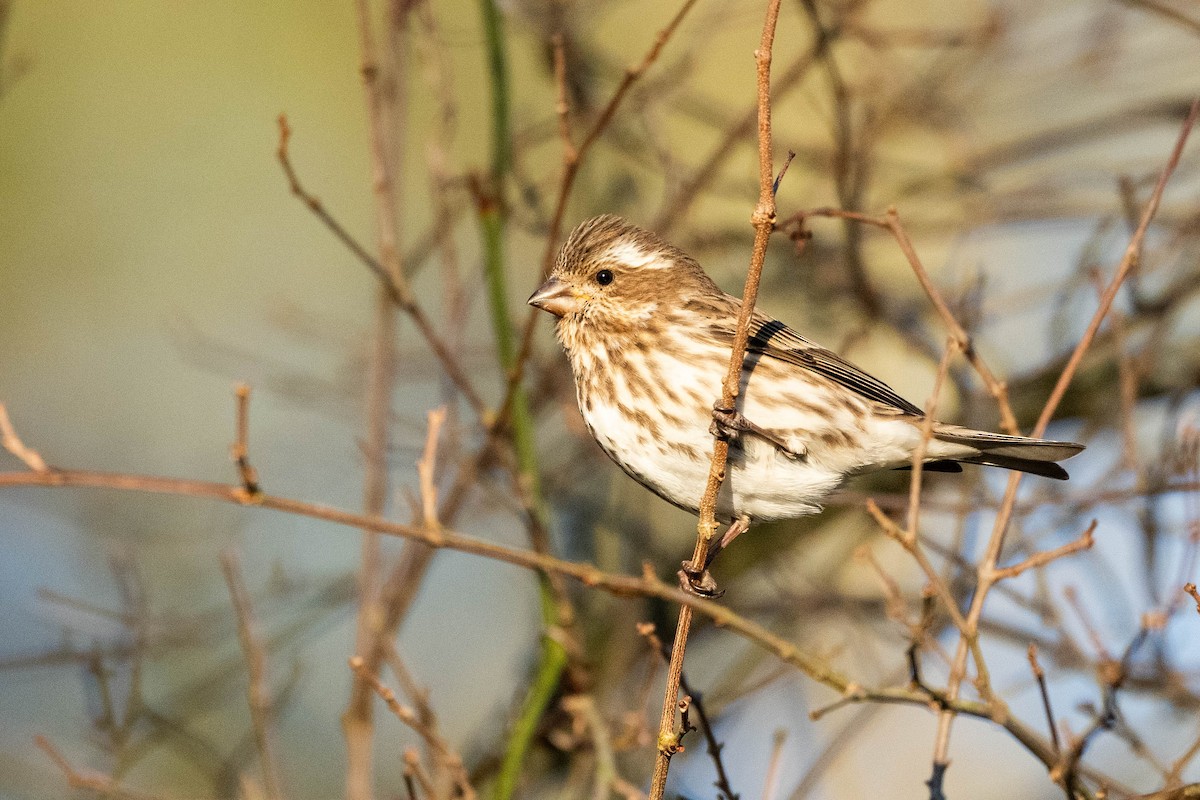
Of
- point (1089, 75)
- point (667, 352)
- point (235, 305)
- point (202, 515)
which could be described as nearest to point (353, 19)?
point (235, 305)

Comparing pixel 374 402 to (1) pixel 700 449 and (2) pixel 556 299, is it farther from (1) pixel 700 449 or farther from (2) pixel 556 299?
(1) pixel 700 449

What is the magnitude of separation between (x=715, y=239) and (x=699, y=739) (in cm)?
279

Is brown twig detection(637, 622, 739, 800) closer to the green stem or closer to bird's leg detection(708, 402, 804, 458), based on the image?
bird's leg detection(708, 402, 804, 458)

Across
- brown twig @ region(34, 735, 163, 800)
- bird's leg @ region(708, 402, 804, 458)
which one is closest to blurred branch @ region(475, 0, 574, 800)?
bird's leg @ region(708, 402, 804, 458)

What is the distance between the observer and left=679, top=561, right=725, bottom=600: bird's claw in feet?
13.9

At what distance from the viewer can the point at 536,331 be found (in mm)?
7195

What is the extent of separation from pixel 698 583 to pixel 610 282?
4.32 feet

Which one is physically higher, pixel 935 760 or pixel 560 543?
pixel 560 543

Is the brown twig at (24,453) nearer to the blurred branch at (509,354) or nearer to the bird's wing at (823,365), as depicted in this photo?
the blurred branch at (509,354)

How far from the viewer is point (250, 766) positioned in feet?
22.4

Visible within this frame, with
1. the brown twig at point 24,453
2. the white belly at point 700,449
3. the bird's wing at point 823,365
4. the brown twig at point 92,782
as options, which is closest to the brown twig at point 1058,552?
the white belly at point 700,449

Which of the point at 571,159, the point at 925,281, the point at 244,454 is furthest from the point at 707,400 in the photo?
the point at 244,454

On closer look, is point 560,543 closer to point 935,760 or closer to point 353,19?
point 935,760

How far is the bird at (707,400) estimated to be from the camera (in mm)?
4652
